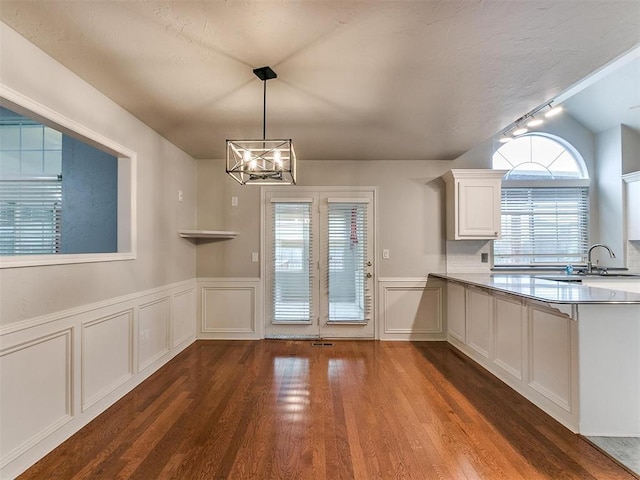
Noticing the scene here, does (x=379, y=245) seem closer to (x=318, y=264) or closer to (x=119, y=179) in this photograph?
(x=318, y=264)

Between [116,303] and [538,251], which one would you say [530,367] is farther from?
[116,303]

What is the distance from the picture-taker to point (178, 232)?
402 centimetres

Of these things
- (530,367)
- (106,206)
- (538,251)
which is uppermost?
(106,206)

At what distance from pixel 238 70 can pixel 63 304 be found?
6.49ft

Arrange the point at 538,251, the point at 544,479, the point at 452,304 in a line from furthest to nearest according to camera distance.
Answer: the point at 538,251 → the point at 452,304 → the point at 544,479

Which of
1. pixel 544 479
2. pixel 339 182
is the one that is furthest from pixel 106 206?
pixel 544 479

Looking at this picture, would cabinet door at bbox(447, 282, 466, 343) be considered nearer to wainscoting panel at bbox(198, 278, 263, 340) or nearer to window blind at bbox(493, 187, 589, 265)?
window blind at bbox(493, 187, 589, 265)

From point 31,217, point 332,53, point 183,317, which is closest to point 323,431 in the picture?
point 332,53

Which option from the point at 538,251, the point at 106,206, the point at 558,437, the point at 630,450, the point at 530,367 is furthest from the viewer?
the point at 538,251

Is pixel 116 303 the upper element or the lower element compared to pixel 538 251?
lower

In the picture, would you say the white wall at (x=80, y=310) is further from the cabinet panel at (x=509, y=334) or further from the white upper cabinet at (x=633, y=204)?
the white upper cabinet at (x=633, y=204)

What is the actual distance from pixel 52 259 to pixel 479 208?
4344 millimetres

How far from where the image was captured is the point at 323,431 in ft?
7.48

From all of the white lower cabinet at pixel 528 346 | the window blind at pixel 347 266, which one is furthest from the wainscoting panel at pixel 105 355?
the white lower cabinet at pixel 528 346
